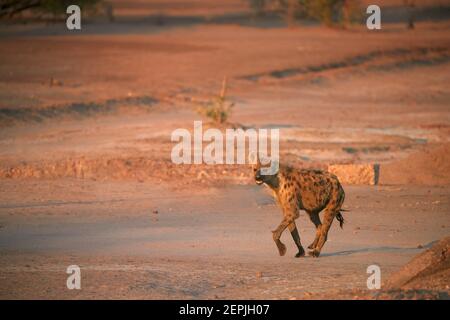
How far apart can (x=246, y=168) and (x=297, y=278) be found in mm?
7983

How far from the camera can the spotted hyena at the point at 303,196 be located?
1145cm

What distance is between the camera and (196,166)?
1812 cm

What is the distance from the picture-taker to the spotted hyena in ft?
37.6

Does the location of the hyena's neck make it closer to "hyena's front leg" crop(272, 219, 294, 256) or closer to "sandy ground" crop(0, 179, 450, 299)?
"hyena's front leg" crop(272, 219, 294, 256)

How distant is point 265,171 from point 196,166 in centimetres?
684

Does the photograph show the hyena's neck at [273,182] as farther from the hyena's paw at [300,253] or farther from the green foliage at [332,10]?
the green foliage at [332,10]

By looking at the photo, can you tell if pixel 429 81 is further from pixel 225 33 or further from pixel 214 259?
pixel 214 259

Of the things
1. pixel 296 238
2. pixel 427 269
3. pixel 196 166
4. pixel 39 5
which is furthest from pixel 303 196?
pixel 39 5

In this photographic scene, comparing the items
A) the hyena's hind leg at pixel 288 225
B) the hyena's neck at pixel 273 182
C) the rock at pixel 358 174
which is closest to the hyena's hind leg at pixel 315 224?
the hyena's hind leg at pixel 288 225

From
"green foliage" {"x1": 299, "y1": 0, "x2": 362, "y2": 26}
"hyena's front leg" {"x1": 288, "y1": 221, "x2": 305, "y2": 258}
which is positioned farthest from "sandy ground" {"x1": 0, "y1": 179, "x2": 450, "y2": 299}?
"green foliage" {"x1": 299, "y1": 0, "x2": 362, "y2": 26}

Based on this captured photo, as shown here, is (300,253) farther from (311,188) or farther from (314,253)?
(311,188)

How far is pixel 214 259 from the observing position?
11.3m

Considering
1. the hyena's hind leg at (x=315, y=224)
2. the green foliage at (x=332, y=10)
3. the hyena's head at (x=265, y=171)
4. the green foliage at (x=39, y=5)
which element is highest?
the green foliage at (x=332, y=10)
